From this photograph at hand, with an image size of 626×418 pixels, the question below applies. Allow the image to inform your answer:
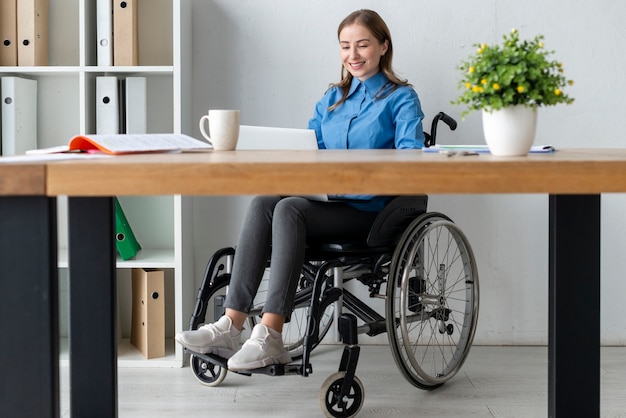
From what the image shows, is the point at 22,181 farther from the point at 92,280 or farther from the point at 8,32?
the point at 8,32

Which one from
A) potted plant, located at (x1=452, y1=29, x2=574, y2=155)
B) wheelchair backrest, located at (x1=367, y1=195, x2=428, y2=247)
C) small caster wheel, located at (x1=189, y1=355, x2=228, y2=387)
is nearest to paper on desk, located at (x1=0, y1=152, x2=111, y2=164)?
potted plant, located at (x1=452, y1=29, x2=574, y2=155)

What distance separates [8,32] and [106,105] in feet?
1.38

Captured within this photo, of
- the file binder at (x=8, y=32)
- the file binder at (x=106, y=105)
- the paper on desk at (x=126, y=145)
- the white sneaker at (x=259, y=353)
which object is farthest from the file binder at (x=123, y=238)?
the paper on desk at (x=126, y=145)

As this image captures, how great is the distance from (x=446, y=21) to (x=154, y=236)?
137 cm

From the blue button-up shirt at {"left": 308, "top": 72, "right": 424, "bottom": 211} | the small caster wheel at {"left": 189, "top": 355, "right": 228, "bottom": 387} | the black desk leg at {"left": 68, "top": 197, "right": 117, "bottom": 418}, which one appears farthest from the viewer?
the small caster wheel at {"left": 189, "top": 355, "right": 228, "bottom": 387}

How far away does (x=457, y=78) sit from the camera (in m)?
3.16

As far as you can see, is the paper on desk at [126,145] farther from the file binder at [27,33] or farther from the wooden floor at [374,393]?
the file binder at [27,33]

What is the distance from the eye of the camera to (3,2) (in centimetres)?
294

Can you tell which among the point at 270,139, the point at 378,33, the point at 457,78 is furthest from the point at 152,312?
the point at 457,78

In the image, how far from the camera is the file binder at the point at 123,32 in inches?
115

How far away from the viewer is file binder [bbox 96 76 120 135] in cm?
294

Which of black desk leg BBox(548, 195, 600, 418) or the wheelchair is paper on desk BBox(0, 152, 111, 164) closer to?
black desk leg BBox(548, 195, 600, 418)

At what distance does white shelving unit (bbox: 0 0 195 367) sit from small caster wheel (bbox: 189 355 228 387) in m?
0.27

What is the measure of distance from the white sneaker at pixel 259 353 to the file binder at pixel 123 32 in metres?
1.18
